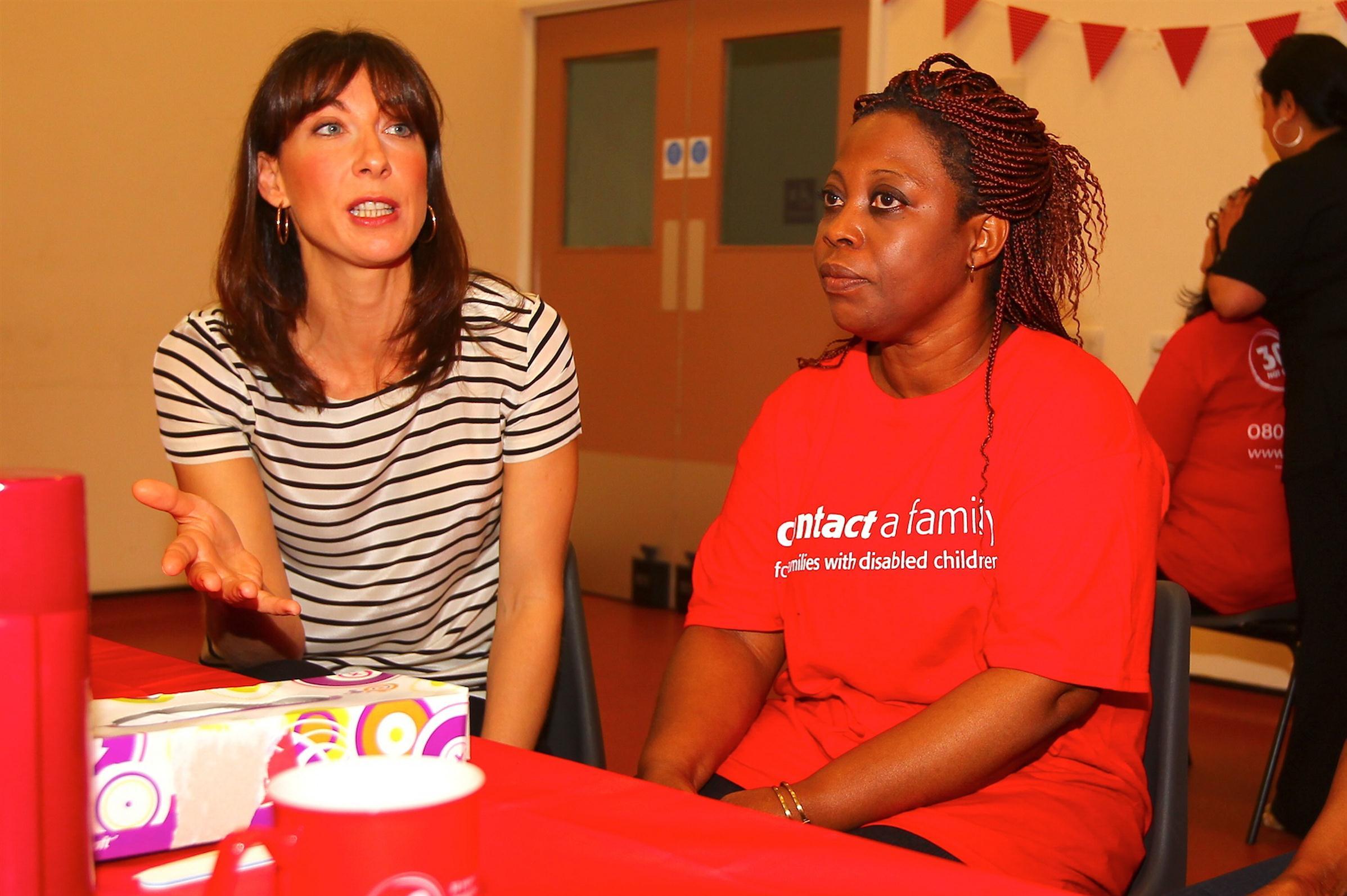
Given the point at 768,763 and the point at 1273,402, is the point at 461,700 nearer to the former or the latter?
the point at 768,763

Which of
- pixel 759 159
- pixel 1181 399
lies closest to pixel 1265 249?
pixel 1181 399

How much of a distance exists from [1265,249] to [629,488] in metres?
3.05

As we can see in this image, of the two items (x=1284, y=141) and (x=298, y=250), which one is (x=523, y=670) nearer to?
(x=298, y=250)

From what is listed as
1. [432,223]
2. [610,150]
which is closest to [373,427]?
[432,223]

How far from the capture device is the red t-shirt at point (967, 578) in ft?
4.15

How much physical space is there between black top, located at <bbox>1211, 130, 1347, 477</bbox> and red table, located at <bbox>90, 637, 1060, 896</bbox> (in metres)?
2.27

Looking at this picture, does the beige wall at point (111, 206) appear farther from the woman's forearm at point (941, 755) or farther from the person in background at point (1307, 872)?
the person in background at point (1307, 872)

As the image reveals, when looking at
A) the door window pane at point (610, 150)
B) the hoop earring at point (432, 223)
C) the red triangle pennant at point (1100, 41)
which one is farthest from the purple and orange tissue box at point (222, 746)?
the door window pane at point (610, 150)

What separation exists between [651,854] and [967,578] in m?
0.67

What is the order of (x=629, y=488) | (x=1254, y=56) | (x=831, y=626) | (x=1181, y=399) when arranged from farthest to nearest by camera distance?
(x=629, y=488) < (x=1254, y=56) < (x=1181, y=399) < (x=831, y=626)

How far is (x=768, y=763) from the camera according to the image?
143 centimetres

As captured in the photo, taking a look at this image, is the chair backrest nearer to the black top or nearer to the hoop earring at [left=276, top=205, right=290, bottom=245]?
the hoop earring at [left=276, top=205, right=290, bottom=245]

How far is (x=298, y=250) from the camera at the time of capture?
1.81 metres

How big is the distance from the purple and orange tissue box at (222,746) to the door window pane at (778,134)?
13.4 ft
